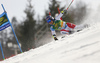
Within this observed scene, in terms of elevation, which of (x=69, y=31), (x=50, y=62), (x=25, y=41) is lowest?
(x=25, y=41)

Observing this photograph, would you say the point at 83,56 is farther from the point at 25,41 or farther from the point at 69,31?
the point at 25,41

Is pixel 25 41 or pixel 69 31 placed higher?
pixel 69 31

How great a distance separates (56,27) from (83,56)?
245 inches

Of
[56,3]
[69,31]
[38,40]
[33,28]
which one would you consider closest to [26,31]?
[33,28]

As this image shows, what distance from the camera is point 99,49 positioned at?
6.68 feet

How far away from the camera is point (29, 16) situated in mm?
22797

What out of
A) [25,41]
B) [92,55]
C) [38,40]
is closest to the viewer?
[92,55]

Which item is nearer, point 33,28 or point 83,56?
point 83,56

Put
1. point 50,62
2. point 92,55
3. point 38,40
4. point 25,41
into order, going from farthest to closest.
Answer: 1. point 25,41
2. point 38,40
3. point 50,62
4. point 92,55

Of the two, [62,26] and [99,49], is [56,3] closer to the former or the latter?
[62,26]

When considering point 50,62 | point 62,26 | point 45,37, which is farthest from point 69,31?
point 45,37

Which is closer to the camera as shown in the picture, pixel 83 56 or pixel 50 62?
pixel 83 56

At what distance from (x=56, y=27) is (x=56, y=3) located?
563 inches

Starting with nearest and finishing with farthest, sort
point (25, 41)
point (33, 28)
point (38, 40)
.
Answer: point (38, 40), point (25, 41), point (33, 28)
